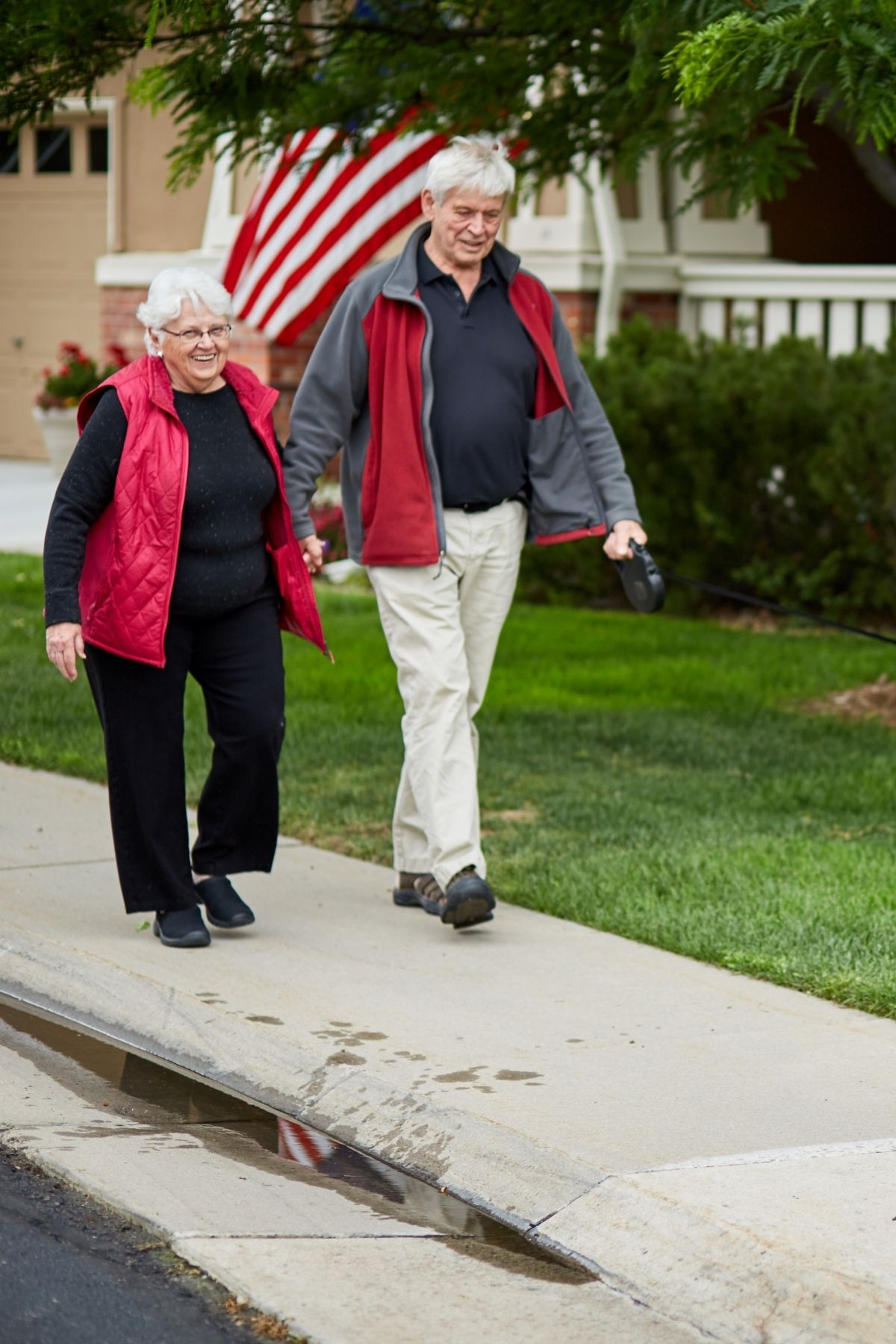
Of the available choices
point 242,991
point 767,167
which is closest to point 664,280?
point 767,167

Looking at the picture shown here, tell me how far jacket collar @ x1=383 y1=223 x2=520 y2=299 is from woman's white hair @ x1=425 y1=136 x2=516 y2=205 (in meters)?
0.17

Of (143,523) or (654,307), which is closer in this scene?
(143,523)

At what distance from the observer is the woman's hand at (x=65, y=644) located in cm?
512

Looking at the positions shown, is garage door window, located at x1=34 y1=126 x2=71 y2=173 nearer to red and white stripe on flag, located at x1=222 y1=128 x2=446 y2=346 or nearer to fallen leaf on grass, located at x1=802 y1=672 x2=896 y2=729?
red and white stripe on flag, located at x1=222 y1=128 x2=446 y2=346

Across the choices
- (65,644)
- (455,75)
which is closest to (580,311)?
(455,75)

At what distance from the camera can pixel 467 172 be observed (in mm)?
5379

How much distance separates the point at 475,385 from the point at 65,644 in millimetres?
1315

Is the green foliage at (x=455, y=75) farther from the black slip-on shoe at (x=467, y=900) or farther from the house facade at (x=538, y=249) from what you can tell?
the black slip-on shoe at (x=467, y=900)

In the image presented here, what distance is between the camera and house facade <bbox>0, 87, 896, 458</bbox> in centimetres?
1378

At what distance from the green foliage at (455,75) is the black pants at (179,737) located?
1700 mm

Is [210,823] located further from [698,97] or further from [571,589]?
[571,589]

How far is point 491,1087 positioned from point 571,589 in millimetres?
8352

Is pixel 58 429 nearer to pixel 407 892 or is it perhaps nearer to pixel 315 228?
pixel 315 228

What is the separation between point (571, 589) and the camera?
12.7 meters
